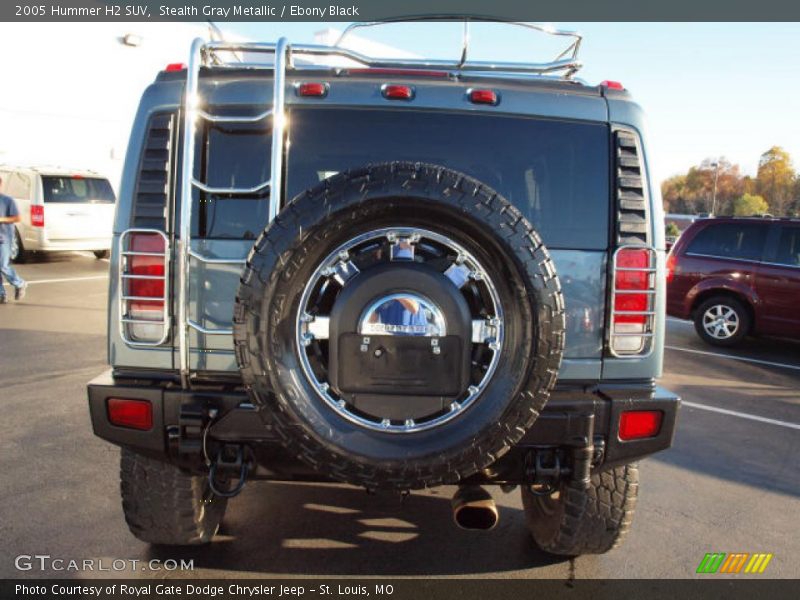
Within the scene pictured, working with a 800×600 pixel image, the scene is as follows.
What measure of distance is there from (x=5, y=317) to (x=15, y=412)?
4.36m

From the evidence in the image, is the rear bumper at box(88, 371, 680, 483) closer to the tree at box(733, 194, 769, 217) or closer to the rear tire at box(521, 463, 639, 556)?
the rear tire at box(521, 463, 639, 556)

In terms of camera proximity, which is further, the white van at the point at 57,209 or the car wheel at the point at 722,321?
the white van at the point at 57,209

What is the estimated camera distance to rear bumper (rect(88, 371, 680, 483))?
8.18 ft

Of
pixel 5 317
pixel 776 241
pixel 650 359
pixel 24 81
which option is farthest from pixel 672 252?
pixel 24 81

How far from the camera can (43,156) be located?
22812 mm

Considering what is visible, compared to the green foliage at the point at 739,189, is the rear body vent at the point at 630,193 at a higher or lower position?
lower

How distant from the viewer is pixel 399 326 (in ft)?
7.61

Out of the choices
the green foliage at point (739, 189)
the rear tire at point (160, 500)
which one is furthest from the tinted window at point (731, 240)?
the green foliage at point (739, 189)

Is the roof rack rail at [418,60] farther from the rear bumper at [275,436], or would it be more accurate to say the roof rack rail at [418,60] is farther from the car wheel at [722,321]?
the car wheel at [722,321]

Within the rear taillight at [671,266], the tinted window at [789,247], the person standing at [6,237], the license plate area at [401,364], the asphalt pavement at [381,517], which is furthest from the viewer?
the person standing at [6,237]

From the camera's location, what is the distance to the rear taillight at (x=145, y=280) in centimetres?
265

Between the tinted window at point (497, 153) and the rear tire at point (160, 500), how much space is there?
135cm

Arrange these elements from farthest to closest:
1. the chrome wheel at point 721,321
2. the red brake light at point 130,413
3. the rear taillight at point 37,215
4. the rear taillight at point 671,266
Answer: the rear taillight at point 37,215 < the rear taillight at point 671,266 < the chrome wheel at point 721,321 < the red brake light at point 130,413

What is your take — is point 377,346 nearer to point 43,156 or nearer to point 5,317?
point 5,317
